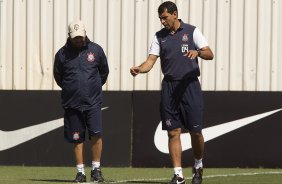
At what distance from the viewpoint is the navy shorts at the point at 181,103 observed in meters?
10.4

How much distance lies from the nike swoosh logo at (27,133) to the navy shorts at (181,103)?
4.10 metres

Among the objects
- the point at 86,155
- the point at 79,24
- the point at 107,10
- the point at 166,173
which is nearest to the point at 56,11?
the point at 107,10

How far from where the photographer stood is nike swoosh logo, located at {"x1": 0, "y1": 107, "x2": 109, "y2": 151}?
47.1ft

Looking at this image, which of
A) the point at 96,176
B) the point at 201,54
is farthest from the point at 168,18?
the point at 96,176

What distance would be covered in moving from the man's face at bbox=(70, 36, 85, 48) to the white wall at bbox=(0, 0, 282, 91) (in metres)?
4.01

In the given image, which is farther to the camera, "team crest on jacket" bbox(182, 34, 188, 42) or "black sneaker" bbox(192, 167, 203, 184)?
"black sneaker" bbox(192, 167, 203, 184)

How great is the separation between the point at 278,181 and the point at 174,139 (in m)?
1.53

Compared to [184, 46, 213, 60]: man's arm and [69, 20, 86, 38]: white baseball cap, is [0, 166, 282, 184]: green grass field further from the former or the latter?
[69, 20, 86, 38]: white baseball cap

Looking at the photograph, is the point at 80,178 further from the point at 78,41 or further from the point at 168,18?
the point at 168,18

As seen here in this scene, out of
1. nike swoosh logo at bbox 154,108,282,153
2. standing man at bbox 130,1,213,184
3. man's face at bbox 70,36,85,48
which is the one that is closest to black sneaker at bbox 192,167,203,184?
standing man at bbox 130,1,213,184

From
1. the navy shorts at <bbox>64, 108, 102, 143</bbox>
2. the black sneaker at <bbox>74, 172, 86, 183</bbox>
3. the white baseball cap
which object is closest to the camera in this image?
the white baseball cap

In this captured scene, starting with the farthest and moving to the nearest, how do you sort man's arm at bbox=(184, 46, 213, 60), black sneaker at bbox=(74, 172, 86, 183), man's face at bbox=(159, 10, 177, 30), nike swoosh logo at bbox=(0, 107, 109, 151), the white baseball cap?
nike swoosh logo at bbox=(0, 107, 109, 151) → black sneaker at bbox=(74, 172, 86, 183) → the white baseball cap → man's face at bbox=(159, 10, 177, 30) → man's arm at bbox=(184, 46, 213, 60)

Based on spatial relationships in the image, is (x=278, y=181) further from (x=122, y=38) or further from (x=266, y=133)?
(x=122, y=38)

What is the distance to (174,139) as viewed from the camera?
34.2 feet
